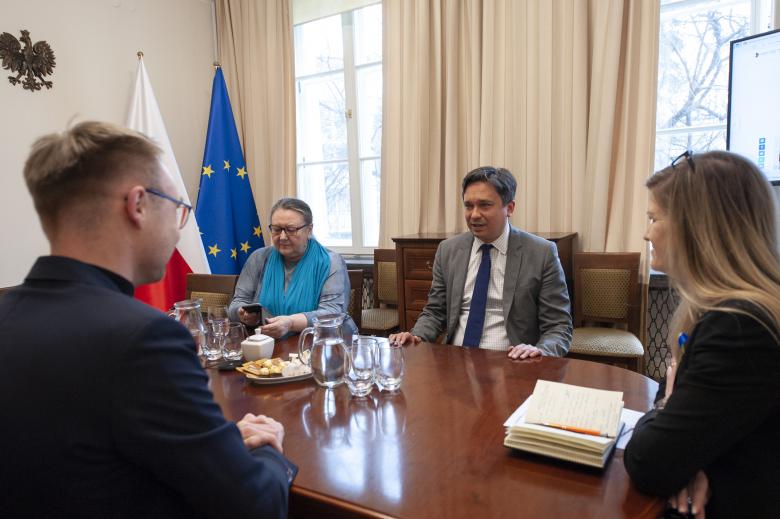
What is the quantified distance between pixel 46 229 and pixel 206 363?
3.16 ft

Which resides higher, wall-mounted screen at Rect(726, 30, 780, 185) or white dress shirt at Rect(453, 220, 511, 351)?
wall-mounted screen at Rect(726, 30, 780, 185)

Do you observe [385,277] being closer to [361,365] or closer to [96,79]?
[361,365]

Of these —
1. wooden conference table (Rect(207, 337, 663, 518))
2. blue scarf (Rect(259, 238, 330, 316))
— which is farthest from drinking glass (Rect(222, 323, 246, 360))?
blue scarf (Rect(259, 238, 330, 316))

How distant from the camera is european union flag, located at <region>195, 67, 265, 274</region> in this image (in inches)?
154

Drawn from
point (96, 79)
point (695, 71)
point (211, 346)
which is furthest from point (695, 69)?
point (96, 79)

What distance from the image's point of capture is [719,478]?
35.1 inches

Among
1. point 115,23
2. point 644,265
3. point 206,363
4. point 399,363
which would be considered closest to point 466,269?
point 399,363

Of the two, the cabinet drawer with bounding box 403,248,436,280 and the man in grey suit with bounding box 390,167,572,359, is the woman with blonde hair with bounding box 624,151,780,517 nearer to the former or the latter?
the man in grey suit with bounding box 390,167,572,359

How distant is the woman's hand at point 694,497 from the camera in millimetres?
880

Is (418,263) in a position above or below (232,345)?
above

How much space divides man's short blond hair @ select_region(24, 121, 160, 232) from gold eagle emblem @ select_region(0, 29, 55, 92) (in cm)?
295

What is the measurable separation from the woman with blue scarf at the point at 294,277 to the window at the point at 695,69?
7.03ft

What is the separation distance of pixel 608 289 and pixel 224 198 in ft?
9.40

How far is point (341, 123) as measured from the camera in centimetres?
407
